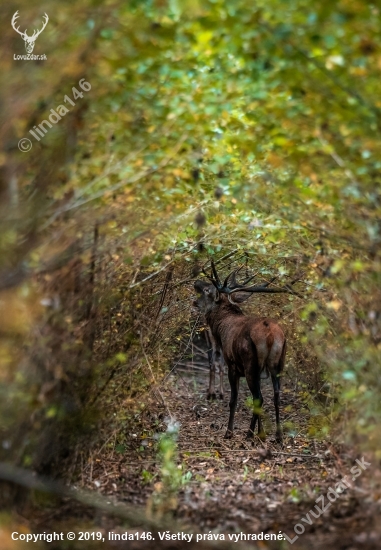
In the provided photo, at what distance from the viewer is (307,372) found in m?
9.91

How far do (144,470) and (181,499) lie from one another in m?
1.21

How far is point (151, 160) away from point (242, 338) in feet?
15.7

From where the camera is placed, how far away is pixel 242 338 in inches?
374

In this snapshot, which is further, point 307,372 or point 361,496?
point 307,372

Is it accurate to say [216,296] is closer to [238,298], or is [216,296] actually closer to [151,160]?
[238,298]

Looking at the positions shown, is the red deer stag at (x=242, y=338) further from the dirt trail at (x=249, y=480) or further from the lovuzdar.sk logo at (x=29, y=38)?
the lovuzdar.sk logo at (x=29, y=38)

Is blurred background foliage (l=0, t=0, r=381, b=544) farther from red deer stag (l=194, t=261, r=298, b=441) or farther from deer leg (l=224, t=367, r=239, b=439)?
deer leg (l=224, t=367, r=239, b=439)

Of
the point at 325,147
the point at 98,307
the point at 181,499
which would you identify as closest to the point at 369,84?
the point at 325,147

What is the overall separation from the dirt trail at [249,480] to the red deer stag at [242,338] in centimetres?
58

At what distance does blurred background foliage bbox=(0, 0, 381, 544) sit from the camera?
15.0ft

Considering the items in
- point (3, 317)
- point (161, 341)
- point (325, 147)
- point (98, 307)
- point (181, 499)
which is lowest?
point (161, 341)

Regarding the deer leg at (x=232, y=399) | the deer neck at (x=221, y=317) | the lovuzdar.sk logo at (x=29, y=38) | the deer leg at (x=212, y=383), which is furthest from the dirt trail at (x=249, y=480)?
the lovuzdar.sk logo at (x=29, y=38)

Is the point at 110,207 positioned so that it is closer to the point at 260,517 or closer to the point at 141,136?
the point at 141,136

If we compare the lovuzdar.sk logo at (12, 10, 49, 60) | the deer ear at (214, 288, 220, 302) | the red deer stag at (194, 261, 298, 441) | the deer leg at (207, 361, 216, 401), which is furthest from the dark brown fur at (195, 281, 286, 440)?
the lovuzdar.sk logo at (12, 10, 49, 60)
